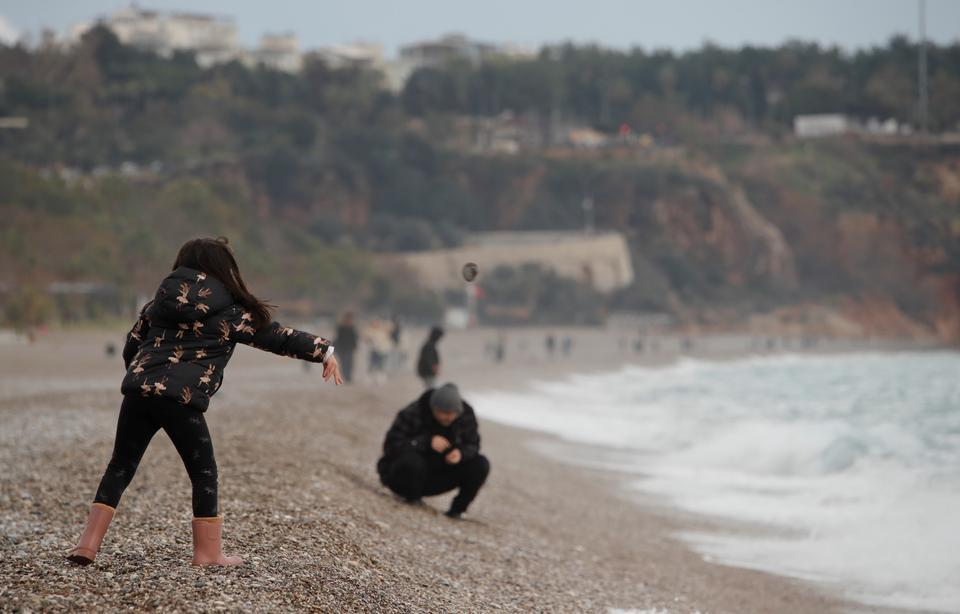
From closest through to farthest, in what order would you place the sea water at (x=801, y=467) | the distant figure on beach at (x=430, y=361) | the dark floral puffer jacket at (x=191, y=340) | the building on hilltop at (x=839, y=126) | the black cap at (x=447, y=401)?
the dark floral puffer jacket at (x=191, y=340) < the black cap at (x=447, y=401) < the sea water at (x=801, y=467) < the distant figure on beach at (x=430, y=361) < the building on hilltop at (x=839, y=126)

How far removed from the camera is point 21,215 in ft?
220

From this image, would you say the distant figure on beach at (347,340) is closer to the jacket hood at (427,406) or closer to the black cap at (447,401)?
the jacket hood at (427,406)

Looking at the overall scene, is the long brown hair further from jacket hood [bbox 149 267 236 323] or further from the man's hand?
the man's hand

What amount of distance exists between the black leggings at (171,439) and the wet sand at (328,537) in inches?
13.3

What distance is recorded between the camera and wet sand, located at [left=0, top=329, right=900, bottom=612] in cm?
590

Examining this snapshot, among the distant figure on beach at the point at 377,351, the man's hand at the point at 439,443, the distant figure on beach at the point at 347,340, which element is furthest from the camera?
the distant figure on beach at the point at 377,351

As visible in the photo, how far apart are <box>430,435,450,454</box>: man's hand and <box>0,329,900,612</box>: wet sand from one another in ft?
1.56

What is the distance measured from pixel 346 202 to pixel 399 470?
303ft

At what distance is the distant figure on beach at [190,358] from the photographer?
18.8 feet

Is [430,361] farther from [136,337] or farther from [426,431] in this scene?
[136,337]

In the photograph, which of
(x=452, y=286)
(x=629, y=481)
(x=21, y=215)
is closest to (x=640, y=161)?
(x=452, y=286)

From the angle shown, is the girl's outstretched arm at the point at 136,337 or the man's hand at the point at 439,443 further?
the man's hand at the point at 439,443

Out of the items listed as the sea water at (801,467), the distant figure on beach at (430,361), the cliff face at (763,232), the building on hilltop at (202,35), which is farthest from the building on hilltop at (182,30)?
the distant figure on beach at (430,361)

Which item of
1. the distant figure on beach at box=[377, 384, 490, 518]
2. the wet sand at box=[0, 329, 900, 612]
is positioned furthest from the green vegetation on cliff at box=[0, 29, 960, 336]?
the distant figure on beach at box=[377, 384, 490, 518]
